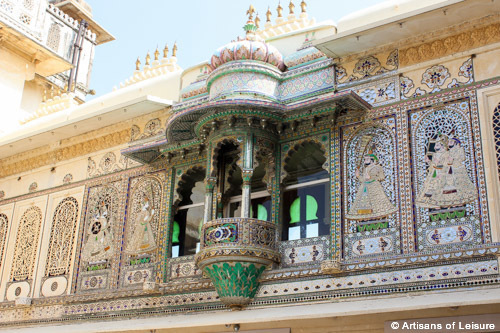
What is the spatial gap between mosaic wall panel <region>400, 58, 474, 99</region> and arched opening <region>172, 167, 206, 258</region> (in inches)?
136

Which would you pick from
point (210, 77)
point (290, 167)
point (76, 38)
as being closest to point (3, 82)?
point (76, 38)

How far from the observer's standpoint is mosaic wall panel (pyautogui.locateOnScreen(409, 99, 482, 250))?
769cm

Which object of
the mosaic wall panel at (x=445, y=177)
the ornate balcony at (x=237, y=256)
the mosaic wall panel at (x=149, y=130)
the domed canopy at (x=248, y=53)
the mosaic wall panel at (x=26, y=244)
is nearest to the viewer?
the mosaic wall panel at (x=445, y=177)

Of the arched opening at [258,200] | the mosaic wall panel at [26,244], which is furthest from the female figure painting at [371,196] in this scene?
the mosaic wall panel at [26,244]

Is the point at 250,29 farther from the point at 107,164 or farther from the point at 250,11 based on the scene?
the point at 107,164

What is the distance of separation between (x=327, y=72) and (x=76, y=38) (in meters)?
12.0

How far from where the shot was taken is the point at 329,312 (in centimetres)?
785

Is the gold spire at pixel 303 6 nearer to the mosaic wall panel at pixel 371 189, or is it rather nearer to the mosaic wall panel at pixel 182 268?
the mosaic wall panel at pixel 371 189

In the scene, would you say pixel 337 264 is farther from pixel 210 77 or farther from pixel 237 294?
pixel 210 77

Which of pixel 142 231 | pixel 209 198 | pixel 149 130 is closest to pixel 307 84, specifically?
pixel 209 198

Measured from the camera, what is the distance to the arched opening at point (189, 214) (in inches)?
411

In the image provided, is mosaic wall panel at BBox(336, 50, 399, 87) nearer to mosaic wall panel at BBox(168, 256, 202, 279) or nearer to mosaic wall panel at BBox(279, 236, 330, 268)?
→ mosaic wall panel at BBox(279, 236, 330, 268)

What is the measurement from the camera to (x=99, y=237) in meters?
11.1

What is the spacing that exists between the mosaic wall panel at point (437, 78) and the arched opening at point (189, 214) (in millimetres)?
3461
